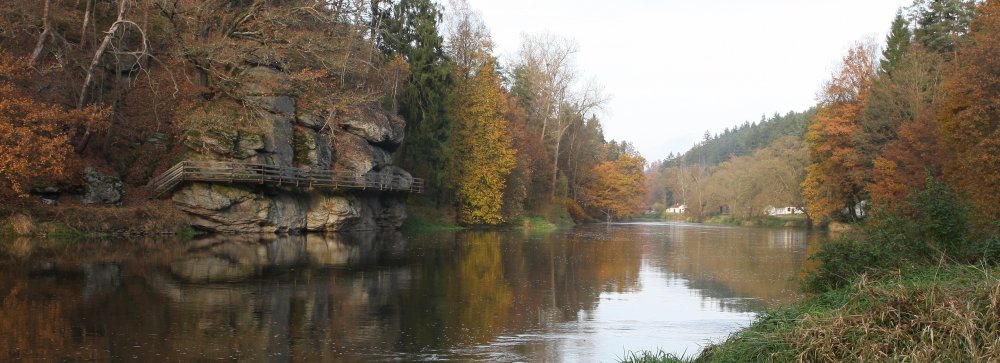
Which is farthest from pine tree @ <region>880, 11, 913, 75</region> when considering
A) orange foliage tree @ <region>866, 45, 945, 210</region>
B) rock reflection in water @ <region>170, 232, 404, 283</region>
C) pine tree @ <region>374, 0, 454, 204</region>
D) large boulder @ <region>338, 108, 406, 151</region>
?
rock reflection in water @ <region>170, 232, 404, 283</region>

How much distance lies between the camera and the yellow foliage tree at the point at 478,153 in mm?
52406

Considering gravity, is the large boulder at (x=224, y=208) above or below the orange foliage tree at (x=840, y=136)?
below

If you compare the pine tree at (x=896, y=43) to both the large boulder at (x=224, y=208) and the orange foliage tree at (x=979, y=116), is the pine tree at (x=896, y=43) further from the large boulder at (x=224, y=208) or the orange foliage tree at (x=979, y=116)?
the large boulder at (x=224, y=208)

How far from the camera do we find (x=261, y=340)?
1108cm

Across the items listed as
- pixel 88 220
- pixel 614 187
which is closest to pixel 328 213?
pixel 88 220

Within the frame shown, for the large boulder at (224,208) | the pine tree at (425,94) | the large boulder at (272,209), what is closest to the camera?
the large boulder at (224,208)

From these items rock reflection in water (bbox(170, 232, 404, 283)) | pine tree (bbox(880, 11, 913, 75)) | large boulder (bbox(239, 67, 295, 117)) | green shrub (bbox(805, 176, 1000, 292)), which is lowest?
rock reflection in water (bbox(170, 232, 404, 283))

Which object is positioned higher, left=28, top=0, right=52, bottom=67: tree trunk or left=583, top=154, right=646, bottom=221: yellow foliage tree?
left=28, top=0, right=52, bottom=67: tree trunk

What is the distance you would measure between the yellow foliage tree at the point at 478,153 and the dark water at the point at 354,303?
2463cm

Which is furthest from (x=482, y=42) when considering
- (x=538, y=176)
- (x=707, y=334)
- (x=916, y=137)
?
(x=707, y=334)

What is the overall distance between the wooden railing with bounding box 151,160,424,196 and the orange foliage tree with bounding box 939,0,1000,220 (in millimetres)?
28260

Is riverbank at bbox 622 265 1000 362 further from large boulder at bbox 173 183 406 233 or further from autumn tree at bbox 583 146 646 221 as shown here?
autumn tree at bbox 583 146 646 221

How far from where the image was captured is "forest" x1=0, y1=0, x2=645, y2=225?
29.1 meters

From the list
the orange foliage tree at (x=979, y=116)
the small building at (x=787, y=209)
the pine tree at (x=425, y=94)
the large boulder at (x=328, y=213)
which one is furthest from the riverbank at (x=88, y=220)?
the small building at (x=787, y=209)
